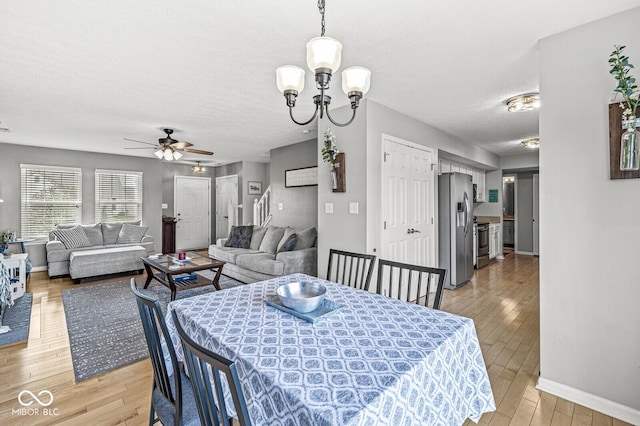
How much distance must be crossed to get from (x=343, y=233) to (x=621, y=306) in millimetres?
2308

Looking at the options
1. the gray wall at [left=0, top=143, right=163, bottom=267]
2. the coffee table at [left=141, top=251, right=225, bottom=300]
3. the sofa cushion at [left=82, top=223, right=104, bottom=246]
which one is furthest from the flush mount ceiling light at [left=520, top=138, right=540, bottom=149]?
the sofa cushion at [left=82, top=223, right=104, bottom=246]

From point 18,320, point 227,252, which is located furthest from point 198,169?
point 18,320

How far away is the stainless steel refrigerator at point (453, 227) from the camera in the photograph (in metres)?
4.59

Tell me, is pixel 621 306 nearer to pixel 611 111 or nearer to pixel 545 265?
pixel 545 265

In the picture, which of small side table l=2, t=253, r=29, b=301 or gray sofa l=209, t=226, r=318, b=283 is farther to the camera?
gray sofa l=209, t=226, r=318, b=283

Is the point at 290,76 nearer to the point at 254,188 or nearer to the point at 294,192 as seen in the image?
the point at 294,192

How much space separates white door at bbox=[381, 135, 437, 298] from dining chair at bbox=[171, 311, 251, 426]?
9.02 feet

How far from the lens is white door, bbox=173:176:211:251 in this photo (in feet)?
27.6

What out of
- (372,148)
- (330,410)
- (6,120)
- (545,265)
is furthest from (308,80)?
(6,120)

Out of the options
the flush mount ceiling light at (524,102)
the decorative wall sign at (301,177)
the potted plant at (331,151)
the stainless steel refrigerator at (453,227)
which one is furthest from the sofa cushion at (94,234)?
the flush mount ceiling light at (524,102)

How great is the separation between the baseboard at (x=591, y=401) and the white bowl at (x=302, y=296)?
1.76m

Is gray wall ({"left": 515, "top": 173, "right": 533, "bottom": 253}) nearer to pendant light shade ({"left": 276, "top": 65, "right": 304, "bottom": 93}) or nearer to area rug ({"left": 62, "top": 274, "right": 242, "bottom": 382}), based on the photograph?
area rug ({"left": 62, "top": 274, "right": 242, "bottom": 382})

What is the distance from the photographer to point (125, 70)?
2617 mm

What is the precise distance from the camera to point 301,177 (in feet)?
18.3
